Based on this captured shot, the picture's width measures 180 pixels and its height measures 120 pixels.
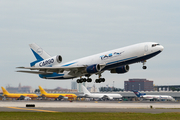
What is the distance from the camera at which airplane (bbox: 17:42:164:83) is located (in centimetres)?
5656

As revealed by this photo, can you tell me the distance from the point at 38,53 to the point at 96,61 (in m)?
22.7

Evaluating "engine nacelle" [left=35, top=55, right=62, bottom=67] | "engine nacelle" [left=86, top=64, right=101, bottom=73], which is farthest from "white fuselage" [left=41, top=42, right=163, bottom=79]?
"engine nacelle" [left=35, top=55, right=62, bottom=67]

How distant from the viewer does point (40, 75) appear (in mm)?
79000

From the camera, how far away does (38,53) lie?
78688mm

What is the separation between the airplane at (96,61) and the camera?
186 ft

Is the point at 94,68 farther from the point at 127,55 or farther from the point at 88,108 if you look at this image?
the point at 88,108

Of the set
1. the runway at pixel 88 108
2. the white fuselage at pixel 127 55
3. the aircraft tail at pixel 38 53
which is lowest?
the runway at pixel 88 108

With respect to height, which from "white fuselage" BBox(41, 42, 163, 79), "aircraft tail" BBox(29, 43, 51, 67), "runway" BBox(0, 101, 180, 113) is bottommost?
"runway" BBox(0, 101, 180, 113)

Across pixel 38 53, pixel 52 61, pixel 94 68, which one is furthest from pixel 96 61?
pixel 38 53

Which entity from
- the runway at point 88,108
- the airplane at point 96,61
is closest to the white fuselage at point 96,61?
the airplane at point 96,61

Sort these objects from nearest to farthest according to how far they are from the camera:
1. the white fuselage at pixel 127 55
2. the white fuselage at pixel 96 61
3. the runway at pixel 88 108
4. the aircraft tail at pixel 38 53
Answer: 1. the white fuselage at pixel 127 55
2. the white fuselage at pixel 96 61
3. the runway at pixel 88 108
4. the aircraft tail at pixel 38 53

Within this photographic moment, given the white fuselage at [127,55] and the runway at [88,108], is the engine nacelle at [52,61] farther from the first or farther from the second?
the white fuselage at [127,55]

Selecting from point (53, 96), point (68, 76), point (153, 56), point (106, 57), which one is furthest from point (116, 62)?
point (53, 96)

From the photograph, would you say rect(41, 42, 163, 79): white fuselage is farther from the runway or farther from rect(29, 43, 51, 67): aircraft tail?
rect(29, 43, 51, 67): aircraft tail
